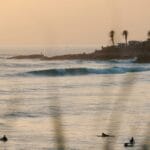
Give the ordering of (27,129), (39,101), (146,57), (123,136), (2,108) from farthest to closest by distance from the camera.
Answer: (146,57) < (39,101) < (2,108) < (27,129) < (123,136)

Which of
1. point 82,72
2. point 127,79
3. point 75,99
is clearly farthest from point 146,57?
point 127,79

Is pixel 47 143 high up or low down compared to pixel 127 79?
down

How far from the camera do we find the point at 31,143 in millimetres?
14750

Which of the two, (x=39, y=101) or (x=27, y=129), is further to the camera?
(x=39, y=101)

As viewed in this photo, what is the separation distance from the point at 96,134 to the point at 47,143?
1790 millimetres

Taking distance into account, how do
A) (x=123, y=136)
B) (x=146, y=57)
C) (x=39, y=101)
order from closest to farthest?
(x=123, y=136), (x=39, y=101), (x=146, y=57)

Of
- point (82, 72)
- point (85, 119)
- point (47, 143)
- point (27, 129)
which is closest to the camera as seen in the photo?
point (47, 143)

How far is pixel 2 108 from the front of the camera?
22.5m

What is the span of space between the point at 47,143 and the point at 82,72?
Answer: 42960 mm

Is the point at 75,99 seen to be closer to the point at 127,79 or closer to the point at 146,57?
the point at 127,79

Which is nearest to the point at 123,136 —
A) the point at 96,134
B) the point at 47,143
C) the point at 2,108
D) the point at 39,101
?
the point at 96,134

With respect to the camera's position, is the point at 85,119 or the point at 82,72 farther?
the point at 82,72

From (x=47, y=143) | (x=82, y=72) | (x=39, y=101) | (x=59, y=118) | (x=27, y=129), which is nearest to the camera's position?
(x=59, y=118)

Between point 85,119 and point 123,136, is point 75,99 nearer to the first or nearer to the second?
point 85,119
